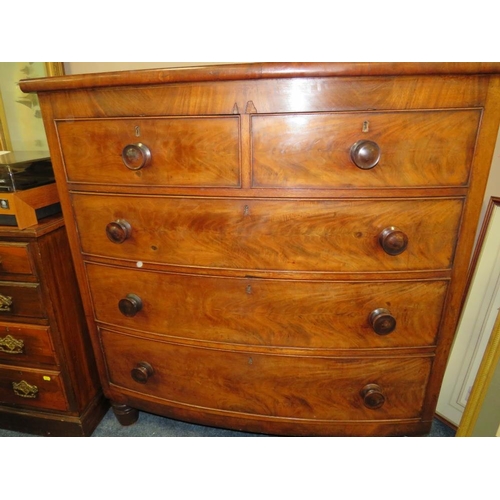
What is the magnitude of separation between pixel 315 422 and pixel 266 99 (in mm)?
991

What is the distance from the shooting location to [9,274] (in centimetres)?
107

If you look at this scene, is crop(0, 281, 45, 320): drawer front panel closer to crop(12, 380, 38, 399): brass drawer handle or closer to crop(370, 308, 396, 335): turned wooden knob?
crop(12, 380, 38, 399): brass drawer handle

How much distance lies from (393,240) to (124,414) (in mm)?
1230

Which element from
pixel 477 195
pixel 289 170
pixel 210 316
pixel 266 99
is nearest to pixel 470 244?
pixel 477 195

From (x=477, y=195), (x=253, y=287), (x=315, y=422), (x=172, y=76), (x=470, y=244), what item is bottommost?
(x=315, y=422)

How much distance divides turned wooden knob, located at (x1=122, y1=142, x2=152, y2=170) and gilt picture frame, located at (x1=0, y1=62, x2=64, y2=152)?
0.94m

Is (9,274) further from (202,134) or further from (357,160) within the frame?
(357,160)

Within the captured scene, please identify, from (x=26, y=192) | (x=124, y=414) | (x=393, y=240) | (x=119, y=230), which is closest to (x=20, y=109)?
(x=26, y=192)

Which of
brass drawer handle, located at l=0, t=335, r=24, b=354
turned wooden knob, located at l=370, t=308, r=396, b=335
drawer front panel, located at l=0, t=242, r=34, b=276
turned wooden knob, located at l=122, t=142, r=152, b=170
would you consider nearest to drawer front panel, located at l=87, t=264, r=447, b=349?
turned wooden knob, located at l=370, t=308, r=396, b=335

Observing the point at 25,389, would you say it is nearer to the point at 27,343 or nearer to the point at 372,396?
the point at 27,343

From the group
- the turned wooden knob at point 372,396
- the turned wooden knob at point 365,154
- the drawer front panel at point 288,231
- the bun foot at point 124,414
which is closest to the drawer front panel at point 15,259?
the drawer front panel at point 288,231

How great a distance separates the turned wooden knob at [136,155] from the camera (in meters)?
0.84

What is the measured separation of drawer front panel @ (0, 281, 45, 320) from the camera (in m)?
1.08

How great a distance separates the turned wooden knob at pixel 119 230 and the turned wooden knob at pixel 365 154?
0.66 m
